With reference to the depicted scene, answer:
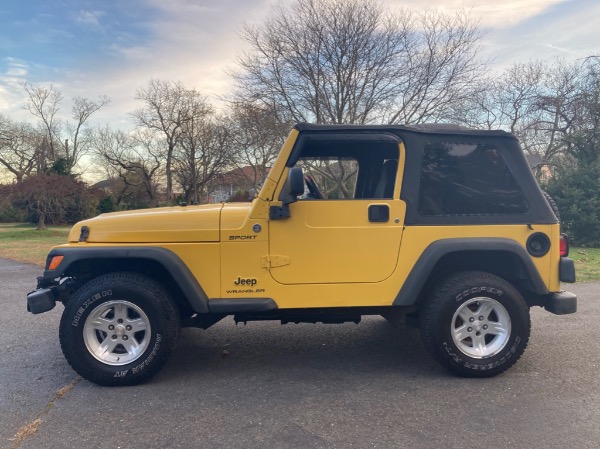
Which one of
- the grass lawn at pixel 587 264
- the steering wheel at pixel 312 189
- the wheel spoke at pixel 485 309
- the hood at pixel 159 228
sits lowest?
the grass lawn at pixel 587 264

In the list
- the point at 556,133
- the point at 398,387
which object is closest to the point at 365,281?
the point at 398,387

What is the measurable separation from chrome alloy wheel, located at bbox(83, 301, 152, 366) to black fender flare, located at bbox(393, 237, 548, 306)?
2.10 m

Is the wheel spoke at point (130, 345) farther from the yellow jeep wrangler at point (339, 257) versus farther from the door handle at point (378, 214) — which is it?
the door handle at point (378, 214)

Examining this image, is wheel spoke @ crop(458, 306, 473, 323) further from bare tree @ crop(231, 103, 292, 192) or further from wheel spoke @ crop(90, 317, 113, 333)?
bare tree @ crop(231, 103, 292, 192)

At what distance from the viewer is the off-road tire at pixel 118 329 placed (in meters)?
3.97

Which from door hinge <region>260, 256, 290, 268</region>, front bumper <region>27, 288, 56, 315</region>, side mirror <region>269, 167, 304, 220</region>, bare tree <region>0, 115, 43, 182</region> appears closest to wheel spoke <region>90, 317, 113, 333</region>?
front bumper <region>27, 288, 56, 315</region>

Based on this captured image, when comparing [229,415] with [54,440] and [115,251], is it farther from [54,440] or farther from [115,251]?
[115,251]

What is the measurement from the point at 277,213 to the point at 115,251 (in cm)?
133

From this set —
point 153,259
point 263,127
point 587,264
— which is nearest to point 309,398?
point 153,259

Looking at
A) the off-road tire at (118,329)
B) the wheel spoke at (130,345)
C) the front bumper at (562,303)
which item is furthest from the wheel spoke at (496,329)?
the wheel spoke at (130,345)

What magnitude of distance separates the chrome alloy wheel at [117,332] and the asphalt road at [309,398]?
0.27 meters

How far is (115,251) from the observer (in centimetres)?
398

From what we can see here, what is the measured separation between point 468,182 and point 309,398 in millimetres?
2205

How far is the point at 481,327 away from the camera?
165 inches
